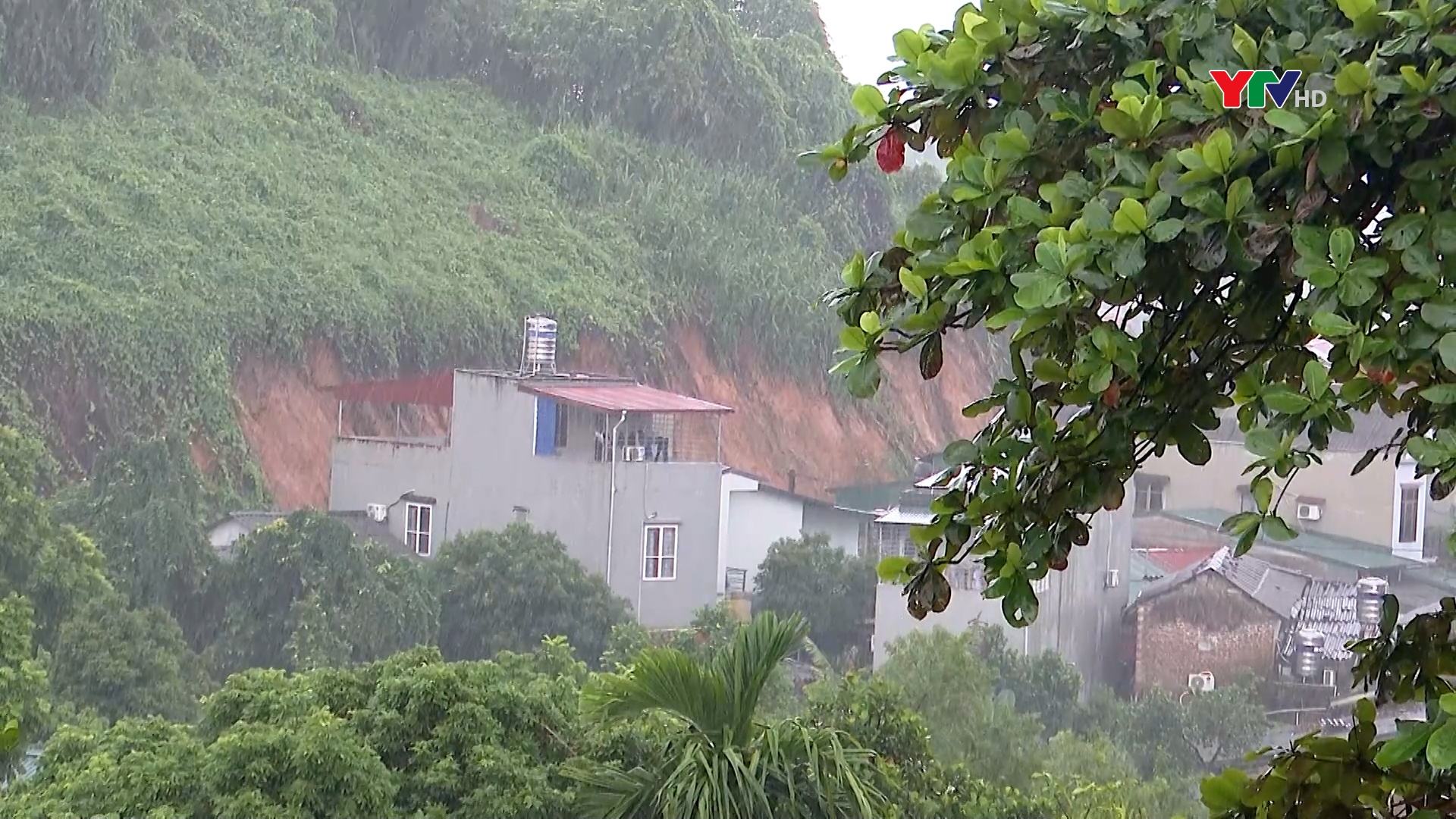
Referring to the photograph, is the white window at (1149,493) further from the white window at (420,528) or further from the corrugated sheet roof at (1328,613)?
the white window at (420,528)

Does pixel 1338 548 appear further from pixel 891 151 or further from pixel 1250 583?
pixel 891 151

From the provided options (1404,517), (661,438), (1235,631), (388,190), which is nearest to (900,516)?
(661,438)

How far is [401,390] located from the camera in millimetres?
8445

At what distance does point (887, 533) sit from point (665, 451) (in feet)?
3.90

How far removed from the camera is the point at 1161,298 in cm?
73

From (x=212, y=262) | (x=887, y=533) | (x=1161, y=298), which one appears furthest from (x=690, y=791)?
(x=212, y=262)

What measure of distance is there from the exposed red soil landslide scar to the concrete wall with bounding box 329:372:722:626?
0.56 metres

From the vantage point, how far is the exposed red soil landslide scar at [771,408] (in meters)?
8.25

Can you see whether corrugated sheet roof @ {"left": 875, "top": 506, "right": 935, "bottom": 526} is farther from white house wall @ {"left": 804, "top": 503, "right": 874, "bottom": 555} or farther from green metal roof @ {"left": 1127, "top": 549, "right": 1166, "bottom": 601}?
green metal roof @ {"left": 1127, "top": 549, "right": 1166, "bottom": 601}

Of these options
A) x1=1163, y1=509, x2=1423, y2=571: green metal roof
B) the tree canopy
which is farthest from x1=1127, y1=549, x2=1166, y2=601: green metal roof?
the tree canopy

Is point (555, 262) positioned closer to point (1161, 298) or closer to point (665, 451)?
point (665, 451)

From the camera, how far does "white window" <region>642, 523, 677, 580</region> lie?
747cm

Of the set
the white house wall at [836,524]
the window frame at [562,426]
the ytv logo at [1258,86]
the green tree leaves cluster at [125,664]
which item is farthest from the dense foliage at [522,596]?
the ytv logo at [1258,86]

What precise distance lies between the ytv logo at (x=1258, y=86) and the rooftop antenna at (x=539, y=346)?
311 inches
